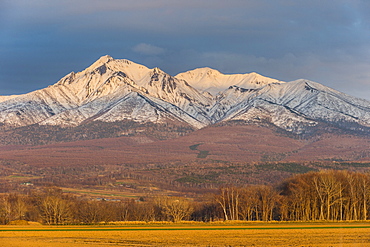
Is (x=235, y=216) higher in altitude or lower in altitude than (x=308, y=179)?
lower

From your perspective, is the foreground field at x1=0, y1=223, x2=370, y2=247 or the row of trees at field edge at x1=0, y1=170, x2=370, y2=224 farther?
the row of trees at field edge at x1=0, y1=170, x2=370, y2=224

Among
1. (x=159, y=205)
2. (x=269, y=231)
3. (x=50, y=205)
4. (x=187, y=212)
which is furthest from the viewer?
(x=159, y=205)

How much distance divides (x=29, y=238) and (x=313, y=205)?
7437 centimetres

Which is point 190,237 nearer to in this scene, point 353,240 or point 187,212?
point 353,240

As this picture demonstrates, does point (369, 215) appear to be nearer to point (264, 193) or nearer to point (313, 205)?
point (313, 205)

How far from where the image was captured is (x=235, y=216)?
14712cm

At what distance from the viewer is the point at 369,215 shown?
13600 centimetres

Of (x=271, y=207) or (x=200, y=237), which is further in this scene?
(x=271, y=207)

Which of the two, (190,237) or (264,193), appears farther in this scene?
(264,193)

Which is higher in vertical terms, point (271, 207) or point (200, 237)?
A: point (271, 207)

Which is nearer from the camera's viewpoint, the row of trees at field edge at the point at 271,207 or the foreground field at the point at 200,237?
the foreground field at the point at 200,237

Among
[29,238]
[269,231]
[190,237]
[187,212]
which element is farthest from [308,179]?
[29,238]

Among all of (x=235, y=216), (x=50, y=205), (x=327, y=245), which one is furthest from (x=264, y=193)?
(x=327, y=245)

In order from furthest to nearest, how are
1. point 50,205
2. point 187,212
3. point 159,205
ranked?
point 159,205 → point 187,212 → point 50,205
